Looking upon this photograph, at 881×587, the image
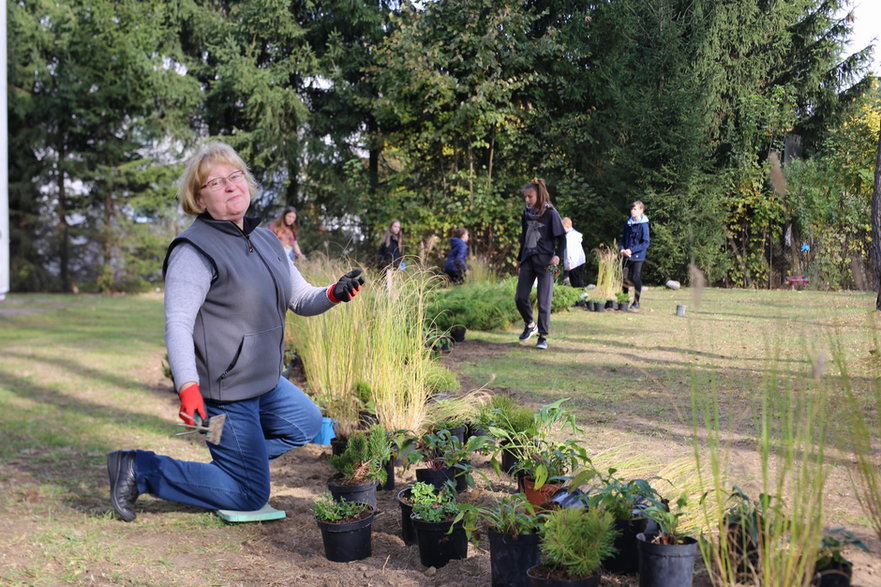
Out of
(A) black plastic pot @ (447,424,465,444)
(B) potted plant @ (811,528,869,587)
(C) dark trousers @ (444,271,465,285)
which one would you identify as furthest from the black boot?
(C) dark trousers @ (444,271,465,285)

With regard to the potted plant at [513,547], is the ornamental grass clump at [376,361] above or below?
above

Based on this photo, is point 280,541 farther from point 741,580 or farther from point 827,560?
point 827,560

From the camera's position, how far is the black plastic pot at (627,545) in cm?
240

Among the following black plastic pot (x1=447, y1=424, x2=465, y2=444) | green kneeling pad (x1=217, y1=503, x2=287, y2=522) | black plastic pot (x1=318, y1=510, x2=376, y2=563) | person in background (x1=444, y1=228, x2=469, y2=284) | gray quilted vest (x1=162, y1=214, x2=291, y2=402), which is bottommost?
green kneeling pad (x1=217, y1=503, x2=287, y2=522)

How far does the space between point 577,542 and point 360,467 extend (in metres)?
1.34

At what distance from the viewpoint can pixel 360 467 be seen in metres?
3.26

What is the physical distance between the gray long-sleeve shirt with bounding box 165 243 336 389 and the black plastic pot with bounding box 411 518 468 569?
3.51 ft

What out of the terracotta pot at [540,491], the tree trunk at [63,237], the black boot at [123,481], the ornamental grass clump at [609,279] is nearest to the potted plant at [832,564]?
the terracotta pot at [540,491]

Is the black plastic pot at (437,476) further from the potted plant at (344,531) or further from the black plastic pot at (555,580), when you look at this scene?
the black plastic pot at (555,580)

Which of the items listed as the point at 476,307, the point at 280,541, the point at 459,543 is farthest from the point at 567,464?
the point at 476,307

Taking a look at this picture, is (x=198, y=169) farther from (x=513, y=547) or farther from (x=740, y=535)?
(x=740, y=535)

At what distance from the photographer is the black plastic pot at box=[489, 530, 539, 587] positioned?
2.33 meters

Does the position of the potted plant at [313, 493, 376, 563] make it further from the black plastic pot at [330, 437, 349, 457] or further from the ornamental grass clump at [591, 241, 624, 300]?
the ornamental grass clump at [591, 241, 624, 300]

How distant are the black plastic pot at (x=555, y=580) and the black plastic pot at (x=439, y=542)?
1.78 ft
